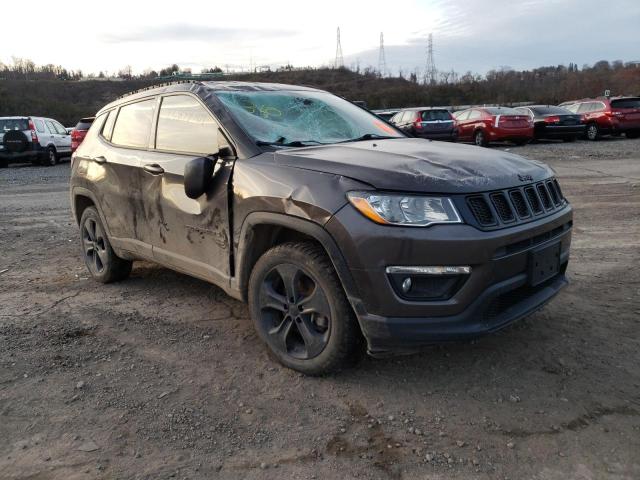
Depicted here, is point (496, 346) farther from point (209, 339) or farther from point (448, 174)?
point (209, 339)

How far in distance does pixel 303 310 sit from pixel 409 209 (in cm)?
87

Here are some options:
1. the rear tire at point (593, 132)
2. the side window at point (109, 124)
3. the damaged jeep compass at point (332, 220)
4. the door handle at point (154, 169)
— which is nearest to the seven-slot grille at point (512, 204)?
the damaged jeep compass at point (332, 220)

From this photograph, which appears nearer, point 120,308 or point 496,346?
point 496,346

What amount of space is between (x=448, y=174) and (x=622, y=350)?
1704mm

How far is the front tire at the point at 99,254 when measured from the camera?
4.91 metres

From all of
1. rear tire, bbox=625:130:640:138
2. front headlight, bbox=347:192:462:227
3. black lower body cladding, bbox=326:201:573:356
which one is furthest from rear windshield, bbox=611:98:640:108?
front headlight, bbox=347:192:462:227

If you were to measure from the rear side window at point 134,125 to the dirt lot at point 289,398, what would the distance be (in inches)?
52.4

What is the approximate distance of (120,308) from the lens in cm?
443

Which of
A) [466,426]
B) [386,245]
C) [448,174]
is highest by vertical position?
[448,174]

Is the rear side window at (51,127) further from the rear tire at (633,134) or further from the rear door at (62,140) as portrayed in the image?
the rear tire at (633,134)

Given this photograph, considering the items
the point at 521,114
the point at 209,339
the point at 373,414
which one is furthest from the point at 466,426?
the point at 521,114

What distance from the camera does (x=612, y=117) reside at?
774 inches

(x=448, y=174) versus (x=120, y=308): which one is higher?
(x=448, y=174)

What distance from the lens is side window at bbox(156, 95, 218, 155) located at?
3.66 metres
